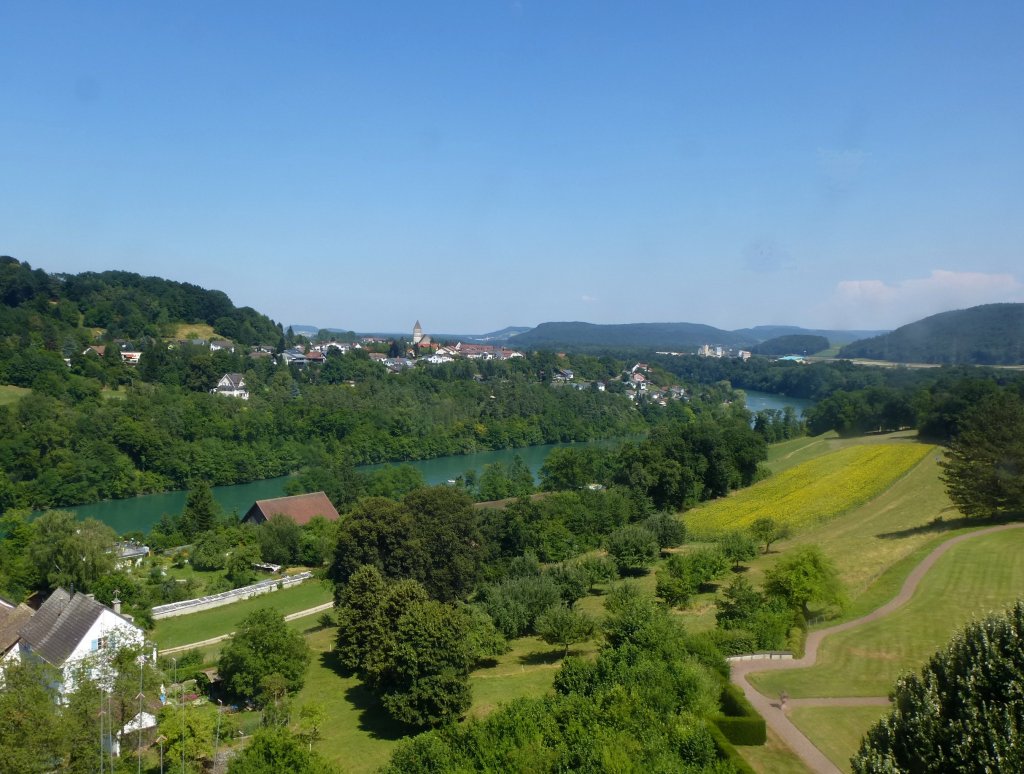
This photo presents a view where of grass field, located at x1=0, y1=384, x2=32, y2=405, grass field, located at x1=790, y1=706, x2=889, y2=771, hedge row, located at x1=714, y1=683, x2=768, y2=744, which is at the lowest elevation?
grass field, located at x1=790, y1=706, x2=889, y2=771

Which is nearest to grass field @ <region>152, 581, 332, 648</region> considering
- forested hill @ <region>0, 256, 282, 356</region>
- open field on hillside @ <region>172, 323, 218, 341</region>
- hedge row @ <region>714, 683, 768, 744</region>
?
hedge row @ <region>714, 683, 768, 744</region>

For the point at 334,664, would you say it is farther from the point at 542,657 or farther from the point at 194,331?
the point at 194,331

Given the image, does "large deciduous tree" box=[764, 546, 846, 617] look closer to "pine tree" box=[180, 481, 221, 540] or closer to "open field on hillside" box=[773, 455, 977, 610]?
"open field on hillside" box=[773, 455, 977, 610]

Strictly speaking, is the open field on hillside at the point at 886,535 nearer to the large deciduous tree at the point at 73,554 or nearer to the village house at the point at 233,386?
the large deciduous tree at the point at 73,554

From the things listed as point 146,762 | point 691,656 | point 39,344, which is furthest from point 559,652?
point 39,344

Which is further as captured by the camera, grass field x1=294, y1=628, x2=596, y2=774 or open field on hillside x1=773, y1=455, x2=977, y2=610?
open field on hillside x1=773, y1=455, x2=977, y2=610

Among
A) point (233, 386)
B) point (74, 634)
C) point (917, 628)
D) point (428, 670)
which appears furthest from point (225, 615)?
point (233, 386)
